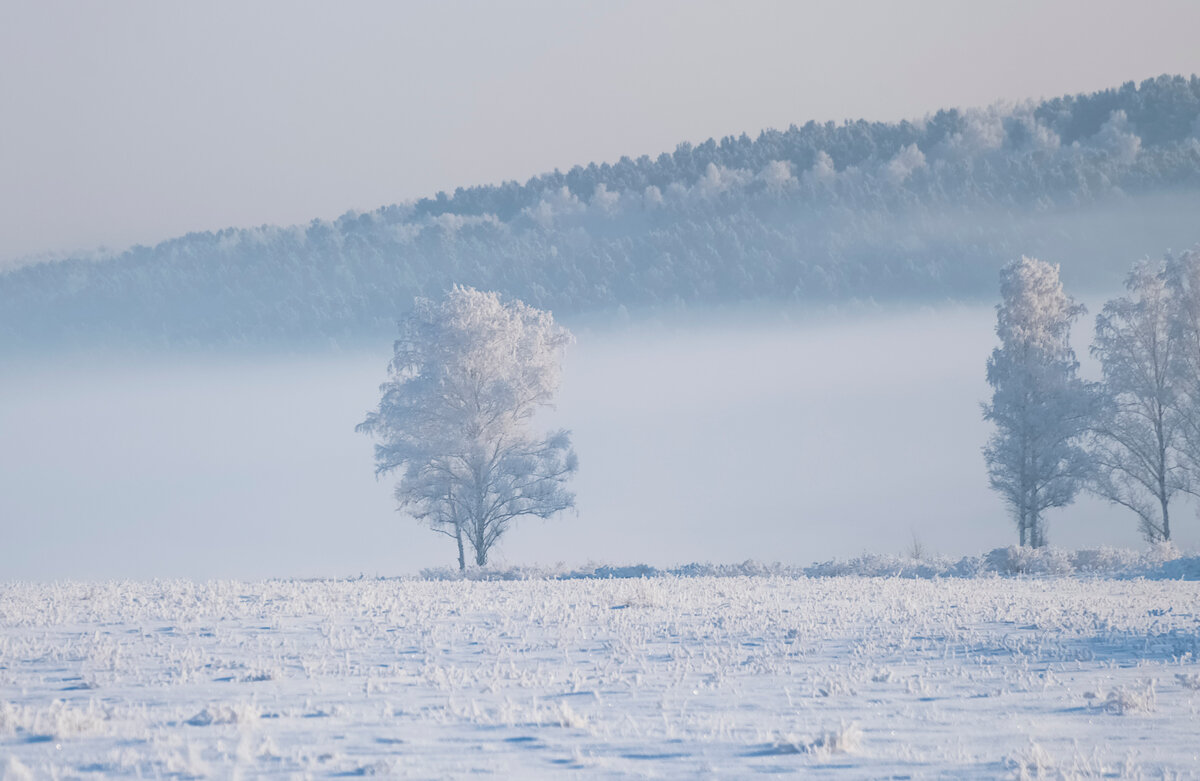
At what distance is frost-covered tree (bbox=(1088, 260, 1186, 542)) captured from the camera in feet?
140

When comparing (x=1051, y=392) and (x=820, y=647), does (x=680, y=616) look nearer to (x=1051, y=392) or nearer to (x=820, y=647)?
(x=820, y=647)

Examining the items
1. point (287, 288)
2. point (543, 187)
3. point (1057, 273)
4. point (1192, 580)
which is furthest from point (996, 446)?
point (287, 288)

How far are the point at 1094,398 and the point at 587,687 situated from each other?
36529 mm

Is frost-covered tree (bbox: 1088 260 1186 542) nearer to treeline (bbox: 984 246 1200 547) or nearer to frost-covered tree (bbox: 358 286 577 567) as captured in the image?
treeline (bbox: 984 246 1200 547)

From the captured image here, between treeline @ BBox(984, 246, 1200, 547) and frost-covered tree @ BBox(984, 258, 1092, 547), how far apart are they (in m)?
0.04

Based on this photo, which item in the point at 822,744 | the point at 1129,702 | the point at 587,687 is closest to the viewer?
the point at 822,744

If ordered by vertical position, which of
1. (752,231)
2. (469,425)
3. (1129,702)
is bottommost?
(1129,702)

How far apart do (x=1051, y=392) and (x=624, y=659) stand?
110 feet

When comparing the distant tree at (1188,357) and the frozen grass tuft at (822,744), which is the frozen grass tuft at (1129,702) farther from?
the distant tree at (1188,357)

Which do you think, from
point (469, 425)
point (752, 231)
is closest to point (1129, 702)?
point (469, 425)

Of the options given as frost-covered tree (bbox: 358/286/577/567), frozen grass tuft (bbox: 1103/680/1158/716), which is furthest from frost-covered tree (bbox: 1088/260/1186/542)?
frozen grass tuft (bbox: 1103/680/1158/716)

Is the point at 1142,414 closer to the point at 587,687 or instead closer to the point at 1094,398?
the point at 1094,398

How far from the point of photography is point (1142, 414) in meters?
43.2

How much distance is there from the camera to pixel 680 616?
18094 mm
